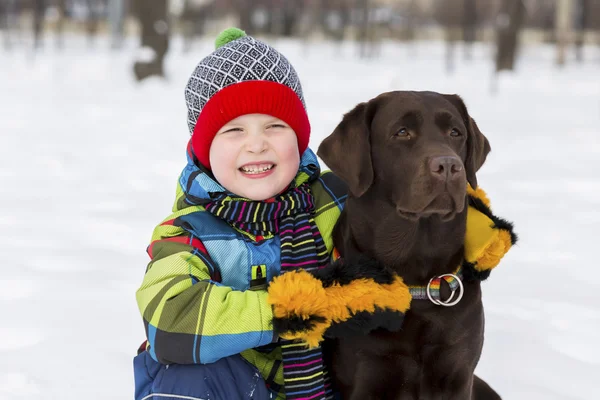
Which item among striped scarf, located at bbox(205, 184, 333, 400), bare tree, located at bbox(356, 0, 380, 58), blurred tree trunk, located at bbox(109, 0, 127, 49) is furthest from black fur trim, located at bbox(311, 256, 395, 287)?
bare tree, located at bbox(356, 0, 380, 58)

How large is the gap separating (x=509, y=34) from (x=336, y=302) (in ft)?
39.9

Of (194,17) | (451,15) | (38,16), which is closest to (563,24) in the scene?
(451,15)

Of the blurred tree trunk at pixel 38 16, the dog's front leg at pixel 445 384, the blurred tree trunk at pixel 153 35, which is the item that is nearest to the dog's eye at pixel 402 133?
the dog's front leg at pixel 445 384

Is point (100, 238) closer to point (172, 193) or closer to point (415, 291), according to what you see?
point (172, 193)

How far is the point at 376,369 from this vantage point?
7.03 feet

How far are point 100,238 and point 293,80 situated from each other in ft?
8.17

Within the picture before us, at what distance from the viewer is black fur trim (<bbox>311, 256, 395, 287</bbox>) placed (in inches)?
82.8

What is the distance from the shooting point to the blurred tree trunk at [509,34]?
1302cm

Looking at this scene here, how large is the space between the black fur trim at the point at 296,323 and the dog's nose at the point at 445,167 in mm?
521

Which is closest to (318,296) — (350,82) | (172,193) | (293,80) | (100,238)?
(293,80)

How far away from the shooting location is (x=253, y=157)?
2.38m

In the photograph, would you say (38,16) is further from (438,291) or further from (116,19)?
(438,291)

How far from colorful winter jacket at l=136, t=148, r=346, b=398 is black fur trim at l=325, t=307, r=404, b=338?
0.20 m

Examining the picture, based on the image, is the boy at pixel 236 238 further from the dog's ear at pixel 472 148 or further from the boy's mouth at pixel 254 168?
the dog's ear at pixel 472 148
